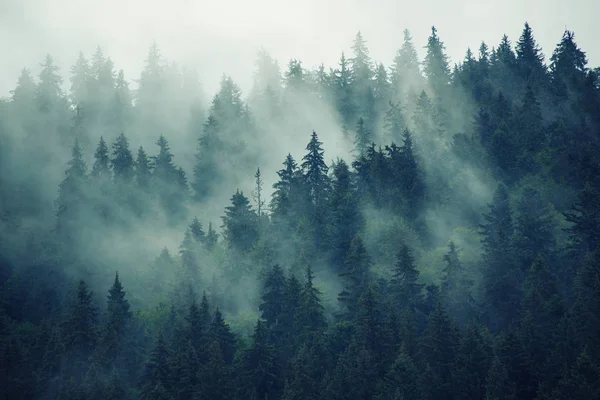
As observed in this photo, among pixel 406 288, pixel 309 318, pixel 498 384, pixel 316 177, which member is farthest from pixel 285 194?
pixel 498 384

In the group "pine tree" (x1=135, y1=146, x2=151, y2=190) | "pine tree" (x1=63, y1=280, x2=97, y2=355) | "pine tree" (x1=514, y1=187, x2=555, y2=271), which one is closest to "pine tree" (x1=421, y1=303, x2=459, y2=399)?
"pine tree" (x1=514, y1=187, x2=555, y2=271)

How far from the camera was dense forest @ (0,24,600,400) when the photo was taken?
2064 inches

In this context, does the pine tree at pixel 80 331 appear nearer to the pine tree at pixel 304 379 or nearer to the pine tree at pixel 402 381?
the pine tree at pixel 304 379

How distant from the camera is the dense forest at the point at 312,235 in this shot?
52.4 metres

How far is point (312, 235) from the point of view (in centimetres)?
7400

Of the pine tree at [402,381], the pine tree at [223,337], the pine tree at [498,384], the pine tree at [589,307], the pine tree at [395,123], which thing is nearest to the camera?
the pine tree at [498,384]

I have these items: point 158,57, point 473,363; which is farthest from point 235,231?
point 158,57

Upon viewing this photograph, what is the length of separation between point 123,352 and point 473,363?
1301 inches

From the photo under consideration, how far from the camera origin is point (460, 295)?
58.5 metres

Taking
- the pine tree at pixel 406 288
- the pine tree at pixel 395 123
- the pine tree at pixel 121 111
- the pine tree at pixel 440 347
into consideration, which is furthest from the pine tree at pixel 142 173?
the pine tree at pixel 440 347

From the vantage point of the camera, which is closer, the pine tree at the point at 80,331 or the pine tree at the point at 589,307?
the pine tree at the point at 589,307

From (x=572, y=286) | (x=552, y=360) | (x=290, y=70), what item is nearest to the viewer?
(x=552, y=360)

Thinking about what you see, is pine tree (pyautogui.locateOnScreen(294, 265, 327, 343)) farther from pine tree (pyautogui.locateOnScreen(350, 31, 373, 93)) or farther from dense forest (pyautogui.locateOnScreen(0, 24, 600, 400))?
pine tree (pyautogui.locateOnScreen(350, 31, 373, 93))

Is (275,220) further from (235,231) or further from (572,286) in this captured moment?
(572,286)
